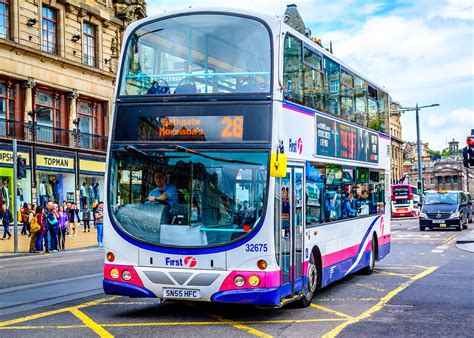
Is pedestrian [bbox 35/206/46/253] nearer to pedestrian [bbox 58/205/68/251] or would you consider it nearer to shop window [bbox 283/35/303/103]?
pedestrian [bbox 58/205/68/251]

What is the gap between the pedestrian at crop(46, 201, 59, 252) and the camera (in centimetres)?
2703

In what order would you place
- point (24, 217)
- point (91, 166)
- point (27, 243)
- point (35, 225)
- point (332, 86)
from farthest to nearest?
point (91, 166), point (24, 217), point (27, 243), point (35, 225), point (332, 86)

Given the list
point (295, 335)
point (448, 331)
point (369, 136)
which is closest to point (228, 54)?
point (295, 335)

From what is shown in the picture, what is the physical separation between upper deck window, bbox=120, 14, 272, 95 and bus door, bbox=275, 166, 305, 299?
1.43 m

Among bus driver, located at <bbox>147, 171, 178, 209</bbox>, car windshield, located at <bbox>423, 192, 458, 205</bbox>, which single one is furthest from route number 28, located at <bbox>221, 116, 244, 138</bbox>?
car windshield, located at <bbox>423, 192, 458, 205</bbox>

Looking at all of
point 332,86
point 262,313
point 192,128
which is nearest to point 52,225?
point 332,86

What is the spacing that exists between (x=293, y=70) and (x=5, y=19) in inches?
1231

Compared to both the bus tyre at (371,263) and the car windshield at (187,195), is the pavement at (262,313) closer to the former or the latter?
the bus tyre at (371,263)

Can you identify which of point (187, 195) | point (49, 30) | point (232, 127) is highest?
point (49, 30)

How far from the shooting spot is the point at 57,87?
4312 centimetres

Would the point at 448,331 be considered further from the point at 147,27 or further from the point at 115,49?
the point at 115,49

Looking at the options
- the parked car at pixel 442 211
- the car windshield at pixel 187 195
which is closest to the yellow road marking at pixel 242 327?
the car windshield at pixel 187 195

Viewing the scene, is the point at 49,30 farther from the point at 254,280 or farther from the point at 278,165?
the point at 254,280

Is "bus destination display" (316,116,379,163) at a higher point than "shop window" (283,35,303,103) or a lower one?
lower
